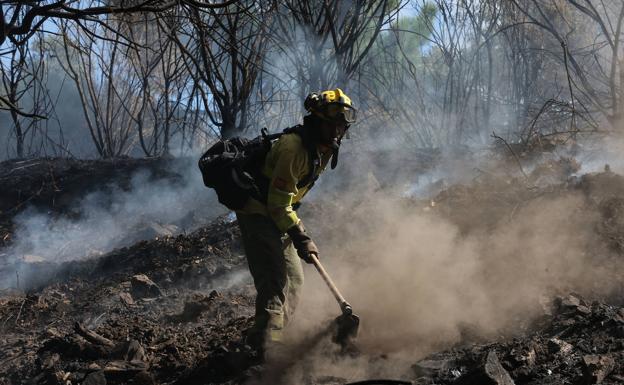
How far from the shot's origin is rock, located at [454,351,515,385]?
2.96 m

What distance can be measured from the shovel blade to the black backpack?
2.98 ft

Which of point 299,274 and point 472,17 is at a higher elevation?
point 472,17

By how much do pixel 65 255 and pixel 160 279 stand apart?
3.00 m

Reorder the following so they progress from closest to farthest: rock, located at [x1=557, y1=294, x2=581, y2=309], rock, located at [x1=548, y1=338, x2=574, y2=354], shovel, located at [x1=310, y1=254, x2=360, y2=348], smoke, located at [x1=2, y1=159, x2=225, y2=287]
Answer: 1. rock, located at [x1=548, y1=338, x2=574, y2=354]
2. shovel, located at [x1=310, y1=254, x2=360, y2=348]
3. rock, located at [x1=557, y1=294, x2=581, y2=309]
4. smoke, located at [x1=2, y1=159, x2=225, y2=287]

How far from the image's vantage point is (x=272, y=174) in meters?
3.99

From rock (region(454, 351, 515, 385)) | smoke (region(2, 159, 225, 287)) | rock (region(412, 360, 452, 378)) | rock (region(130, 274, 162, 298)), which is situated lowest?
rock (region(454, 351, 515, 385))

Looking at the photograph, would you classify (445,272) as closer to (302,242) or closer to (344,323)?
(344,323)

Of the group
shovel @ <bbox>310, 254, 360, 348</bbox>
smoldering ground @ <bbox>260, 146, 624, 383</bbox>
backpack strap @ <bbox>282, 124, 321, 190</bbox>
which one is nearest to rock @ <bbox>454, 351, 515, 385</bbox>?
smoldering ground @ <bbox>260, 146, 624, 383</bbox>

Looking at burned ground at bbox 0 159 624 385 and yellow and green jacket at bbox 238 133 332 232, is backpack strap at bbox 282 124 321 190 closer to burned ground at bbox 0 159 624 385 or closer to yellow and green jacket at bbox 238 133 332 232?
yellow and green jacket at bbox 238 133 332 232

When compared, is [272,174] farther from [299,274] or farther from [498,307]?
[498,307]

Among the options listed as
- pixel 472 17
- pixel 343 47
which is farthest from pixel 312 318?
pixel 472 17

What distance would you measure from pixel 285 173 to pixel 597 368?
201 cm

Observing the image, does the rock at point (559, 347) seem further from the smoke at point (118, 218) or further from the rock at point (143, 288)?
the smoke at point (118, 218)

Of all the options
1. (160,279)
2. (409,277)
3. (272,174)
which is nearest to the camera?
(272,174)
